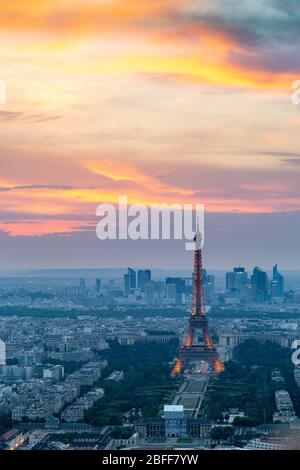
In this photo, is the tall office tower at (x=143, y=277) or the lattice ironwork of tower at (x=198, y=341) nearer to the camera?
A: the lattice ironwork of tower at (x=198, y=341)

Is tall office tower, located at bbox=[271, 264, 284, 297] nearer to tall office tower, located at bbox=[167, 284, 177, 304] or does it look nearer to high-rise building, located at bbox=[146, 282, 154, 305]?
tall office tower, located at bbox=[167, 284, 177, 304]

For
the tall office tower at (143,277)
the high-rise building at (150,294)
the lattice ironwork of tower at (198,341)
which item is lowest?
the lattice ironwork of tower at (198,341)

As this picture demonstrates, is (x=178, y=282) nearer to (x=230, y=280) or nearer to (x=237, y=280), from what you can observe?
(x=230, y=280)

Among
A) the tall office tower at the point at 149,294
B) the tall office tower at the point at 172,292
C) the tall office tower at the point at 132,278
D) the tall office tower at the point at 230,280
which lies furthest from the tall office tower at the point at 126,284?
the tall office tower at the point at 230,280

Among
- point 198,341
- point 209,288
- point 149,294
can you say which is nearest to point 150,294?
point 149,294

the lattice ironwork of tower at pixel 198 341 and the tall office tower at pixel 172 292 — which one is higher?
the tall office tower at pixel 172 292

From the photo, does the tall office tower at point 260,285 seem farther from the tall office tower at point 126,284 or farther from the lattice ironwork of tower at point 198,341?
the lattice ironwork of tower at point 198,341

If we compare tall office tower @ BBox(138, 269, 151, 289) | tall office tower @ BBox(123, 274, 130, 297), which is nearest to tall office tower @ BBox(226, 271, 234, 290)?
tall office tower @ BBox(138, 269, 151, 289)
